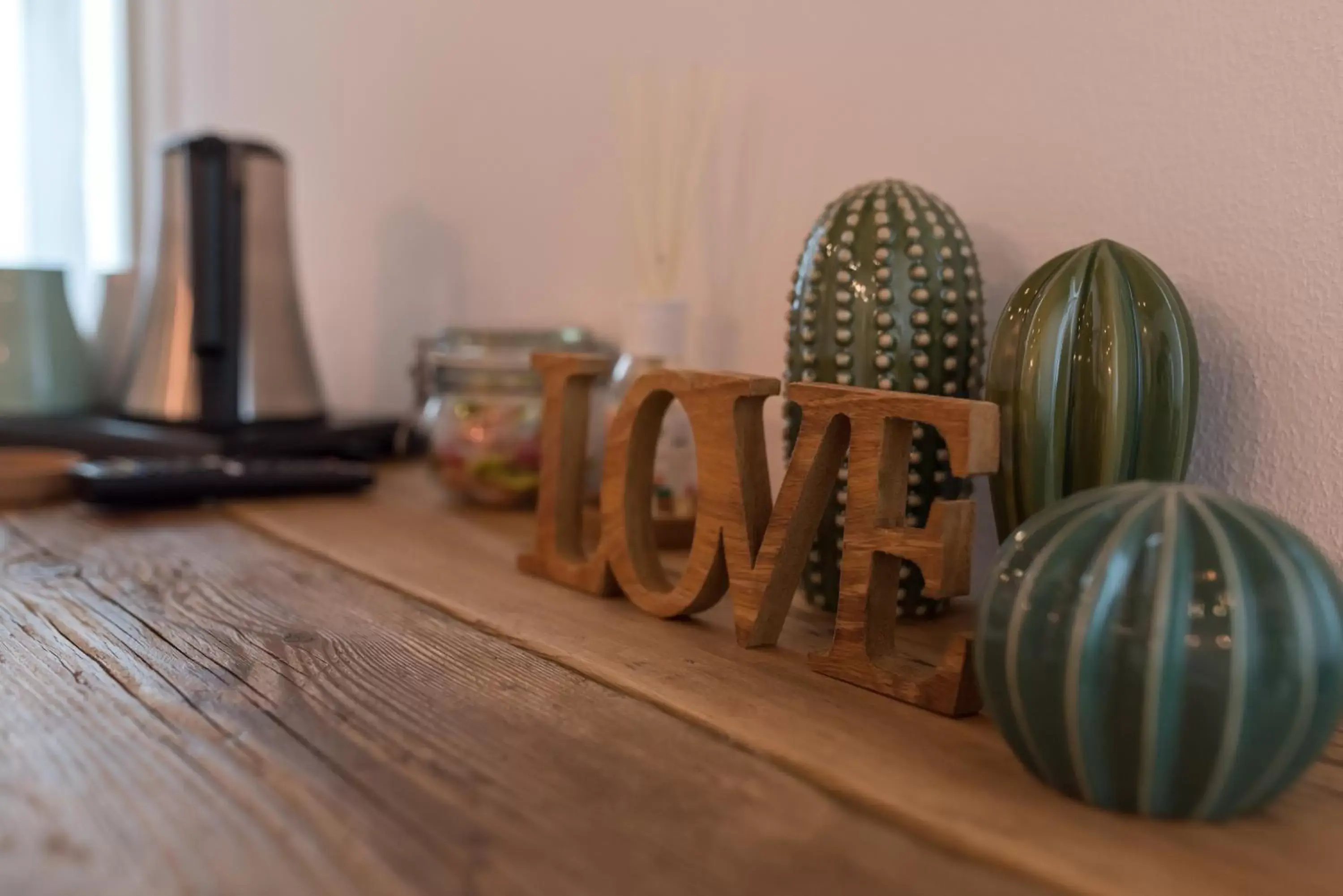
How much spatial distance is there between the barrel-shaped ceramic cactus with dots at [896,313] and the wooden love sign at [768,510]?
5cm

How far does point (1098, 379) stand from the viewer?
1.73ft

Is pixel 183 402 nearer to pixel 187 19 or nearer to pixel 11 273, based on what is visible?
pixel 11 273

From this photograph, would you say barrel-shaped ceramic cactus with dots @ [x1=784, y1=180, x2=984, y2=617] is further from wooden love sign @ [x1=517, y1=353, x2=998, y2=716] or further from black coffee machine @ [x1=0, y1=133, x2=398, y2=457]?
black coffee machine @ [x1=0, y1=133, x2=398, y2=457]

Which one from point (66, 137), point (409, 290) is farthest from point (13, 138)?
point (409, 290)

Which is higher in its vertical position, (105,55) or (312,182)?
(105,55)

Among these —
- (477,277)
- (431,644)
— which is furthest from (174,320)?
(431,644)

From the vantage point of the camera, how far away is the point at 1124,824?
0.39 m

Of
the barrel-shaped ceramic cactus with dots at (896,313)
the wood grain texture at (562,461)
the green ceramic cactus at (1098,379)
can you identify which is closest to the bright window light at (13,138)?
the wood grain texture at (562,461)

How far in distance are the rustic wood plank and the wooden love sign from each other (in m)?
0.10

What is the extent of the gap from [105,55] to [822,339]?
64.5 inches

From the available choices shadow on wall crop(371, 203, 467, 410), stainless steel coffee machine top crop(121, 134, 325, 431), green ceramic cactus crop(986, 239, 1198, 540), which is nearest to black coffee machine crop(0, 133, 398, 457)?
stainless steel coffee machine top crop(121, 134, 325, 431)

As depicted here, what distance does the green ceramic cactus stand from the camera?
0.52 meters

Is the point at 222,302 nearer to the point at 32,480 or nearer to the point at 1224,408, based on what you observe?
the point at 32,480

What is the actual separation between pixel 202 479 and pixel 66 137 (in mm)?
Answer: 1132
